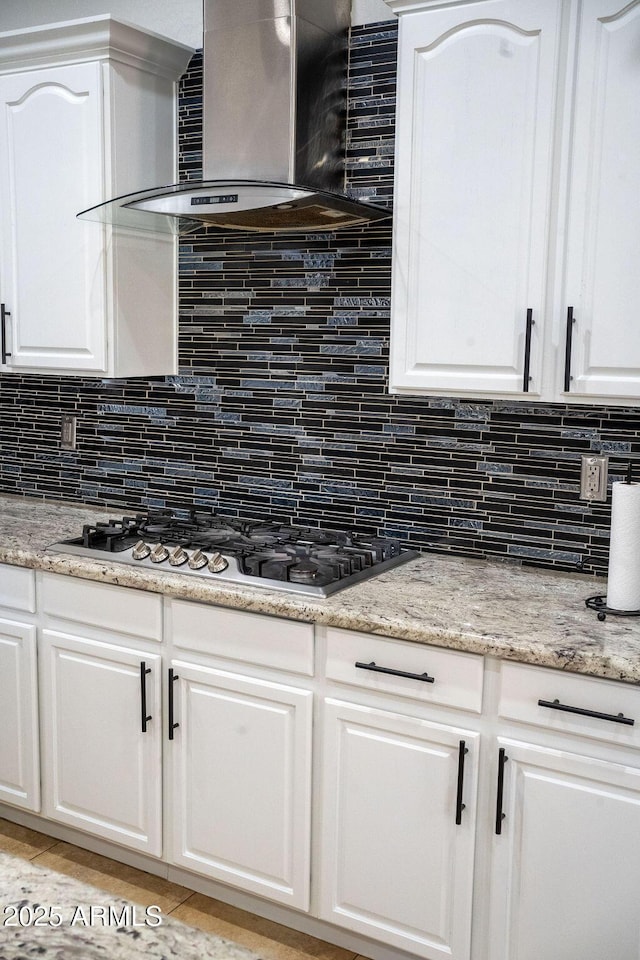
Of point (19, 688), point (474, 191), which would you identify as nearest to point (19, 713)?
point (19, 688)

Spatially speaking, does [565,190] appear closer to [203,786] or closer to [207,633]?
[207,633]

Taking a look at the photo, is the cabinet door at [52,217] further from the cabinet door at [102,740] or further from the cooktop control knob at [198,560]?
the cabinet door at [102,740]

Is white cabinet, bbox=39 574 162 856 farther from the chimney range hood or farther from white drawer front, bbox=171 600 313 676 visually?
the chimney range hood

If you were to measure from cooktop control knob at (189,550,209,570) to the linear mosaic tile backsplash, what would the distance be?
58 cm

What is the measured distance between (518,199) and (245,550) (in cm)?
116

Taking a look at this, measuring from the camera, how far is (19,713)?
2.81 meters

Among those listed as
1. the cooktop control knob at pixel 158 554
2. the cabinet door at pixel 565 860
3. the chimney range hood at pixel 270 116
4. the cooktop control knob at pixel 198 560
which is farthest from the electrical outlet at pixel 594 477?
the cooktop control knob at pixel 158 554

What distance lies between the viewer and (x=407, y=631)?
81.7 inches

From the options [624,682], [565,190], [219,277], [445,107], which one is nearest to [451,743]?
[624,682]

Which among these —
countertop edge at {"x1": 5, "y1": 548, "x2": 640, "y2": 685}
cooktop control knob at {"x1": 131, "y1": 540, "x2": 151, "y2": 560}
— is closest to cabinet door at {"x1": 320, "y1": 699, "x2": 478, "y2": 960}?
countertop edge at {"x1": 5, "y1": 548, "x2": 640, "y2": 685}

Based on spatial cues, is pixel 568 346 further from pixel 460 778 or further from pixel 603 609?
pixel 460 778

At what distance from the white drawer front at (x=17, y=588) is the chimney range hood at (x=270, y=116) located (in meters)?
1.08

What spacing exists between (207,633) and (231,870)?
634 millimetres

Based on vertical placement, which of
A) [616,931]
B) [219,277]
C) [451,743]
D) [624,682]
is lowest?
[616,931]
